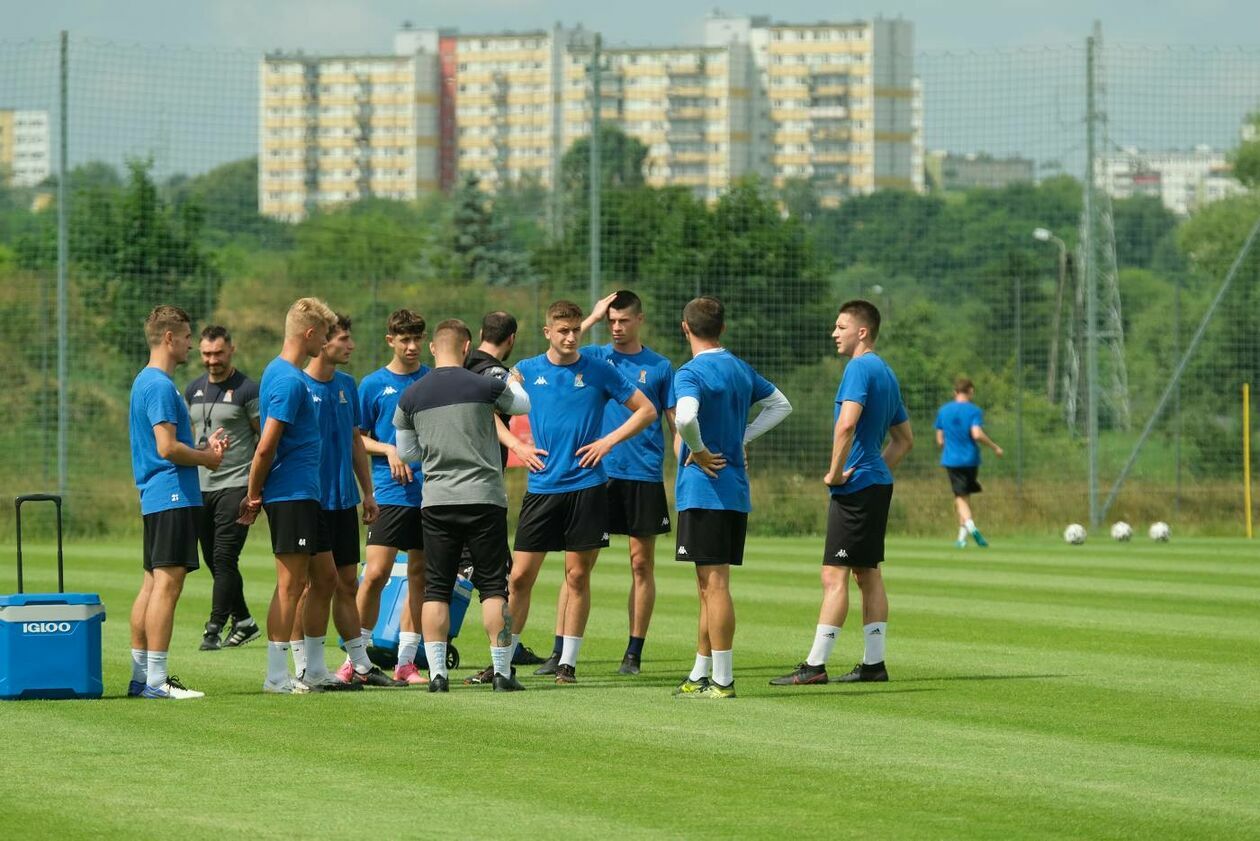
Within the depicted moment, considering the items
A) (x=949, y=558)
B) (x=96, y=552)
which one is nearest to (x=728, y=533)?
(x=949, y=558)

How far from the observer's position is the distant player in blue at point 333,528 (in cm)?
1011

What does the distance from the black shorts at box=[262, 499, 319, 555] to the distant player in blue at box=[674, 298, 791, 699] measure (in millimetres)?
1922

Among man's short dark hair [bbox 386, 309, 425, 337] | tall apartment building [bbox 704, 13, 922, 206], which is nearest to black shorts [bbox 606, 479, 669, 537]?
man's short dark hair [bbox 386, 309, 425, 337]

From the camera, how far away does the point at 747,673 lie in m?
11.1

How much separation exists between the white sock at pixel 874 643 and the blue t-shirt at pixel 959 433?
45.4 feet

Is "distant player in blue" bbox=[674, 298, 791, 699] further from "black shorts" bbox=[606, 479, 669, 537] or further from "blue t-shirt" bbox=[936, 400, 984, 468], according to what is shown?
"blue t-shirt" bbox=[936, 400, 984, 468]

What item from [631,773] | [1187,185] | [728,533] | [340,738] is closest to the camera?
[631,773]

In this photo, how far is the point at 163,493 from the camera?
9727mm

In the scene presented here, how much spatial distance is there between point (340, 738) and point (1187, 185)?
30658 mm

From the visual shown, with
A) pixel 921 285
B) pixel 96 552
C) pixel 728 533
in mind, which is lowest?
pixel 96 552

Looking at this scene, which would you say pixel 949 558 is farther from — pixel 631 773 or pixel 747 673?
pixel 631 773

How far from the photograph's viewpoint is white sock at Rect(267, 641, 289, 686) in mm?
10008

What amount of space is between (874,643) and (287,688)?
3.24 m

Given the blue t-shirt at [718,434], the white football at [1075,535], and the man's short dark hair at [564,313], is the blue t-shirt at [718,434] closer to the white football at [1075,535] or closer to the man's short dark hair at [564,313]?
the man's short dark hair at [564,313]
